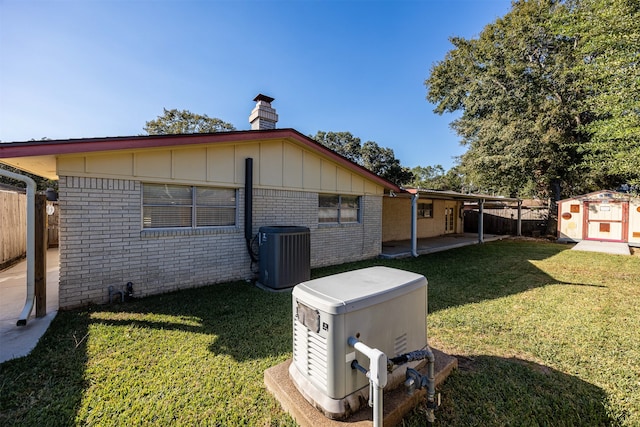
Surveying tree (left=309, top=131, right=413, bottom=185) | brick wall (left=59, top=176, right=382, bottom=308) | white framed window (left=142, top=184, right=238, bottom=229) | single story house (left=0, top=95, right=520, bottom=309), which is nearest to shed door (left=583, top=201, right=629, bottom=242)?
single story house (left=0, top=95, right=520, bottom=309)

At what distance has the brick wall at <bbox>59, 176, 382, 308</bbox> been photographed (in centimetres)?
442

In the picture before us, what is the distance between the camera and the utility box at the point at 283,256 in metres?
5.66

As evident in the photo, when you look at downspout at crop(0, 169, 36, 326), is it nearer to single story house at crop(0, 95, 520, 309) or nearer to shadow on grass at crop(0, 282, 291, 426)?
single story house at crop(0, 95, 520, 309)

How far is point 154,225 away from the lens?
17.3 ft

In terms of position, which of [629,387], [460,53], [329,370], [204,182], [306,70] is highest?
[460,53]

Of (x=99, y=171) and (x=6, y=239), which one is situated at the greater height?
(x=99, y=171)

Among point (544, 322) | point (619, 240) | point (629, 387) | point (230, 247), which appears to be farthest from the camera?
point (619, 240)

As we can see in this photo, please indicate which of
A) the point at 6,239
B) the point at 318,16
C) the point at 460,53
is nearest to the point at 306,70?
the point at 318,16

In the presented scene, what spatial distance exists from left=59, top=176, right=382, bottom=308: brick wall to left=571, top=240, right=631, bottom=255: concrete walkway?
13134mm

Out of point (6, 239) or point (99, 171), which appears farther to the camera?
point (6, 239)

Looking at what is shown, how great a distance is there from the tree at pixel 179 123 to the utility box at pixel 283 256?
21865 mm

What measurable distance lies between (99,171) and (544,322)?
776 cm

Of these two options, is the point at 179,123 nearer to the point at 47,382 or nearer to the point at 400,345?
the point at 47,382

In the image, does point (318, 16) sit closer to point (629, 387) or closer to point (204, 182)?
point (204, 182)
